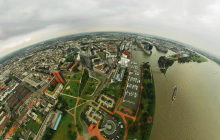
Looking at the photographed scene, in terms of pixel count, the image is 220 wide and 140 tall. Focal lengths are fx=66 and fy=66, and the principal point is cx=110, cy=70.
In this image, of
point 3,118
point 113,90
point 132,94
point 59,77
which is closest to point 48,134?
point 3,118

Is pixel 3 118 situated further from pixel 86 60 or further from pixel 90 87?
pixel 86 60

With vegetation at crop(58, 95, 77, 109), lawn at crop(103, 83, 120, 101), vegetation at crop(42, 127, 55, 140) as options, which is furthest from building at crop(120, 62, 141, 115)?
vegetation at crop(42, 127, 55, 140)

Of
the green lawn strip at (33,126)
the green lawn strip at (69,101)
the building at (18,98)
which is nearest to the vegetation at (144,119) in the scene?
the green lawn strip at (69,101)

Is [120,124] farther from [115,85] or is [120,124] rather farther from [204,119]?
[204,119]

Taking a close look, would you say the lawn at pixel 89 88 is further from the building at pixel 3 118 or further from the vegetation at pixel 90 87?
the building at pixel 3 118

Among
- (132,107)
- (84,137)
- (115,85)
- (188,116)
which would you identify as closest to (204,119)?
(188,116)

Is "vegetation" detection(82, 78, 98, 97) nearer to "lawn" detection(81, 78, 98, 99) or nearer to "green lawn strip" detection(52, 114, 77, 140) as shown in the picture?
"lawn" detection(81, 78, 98, 99)
